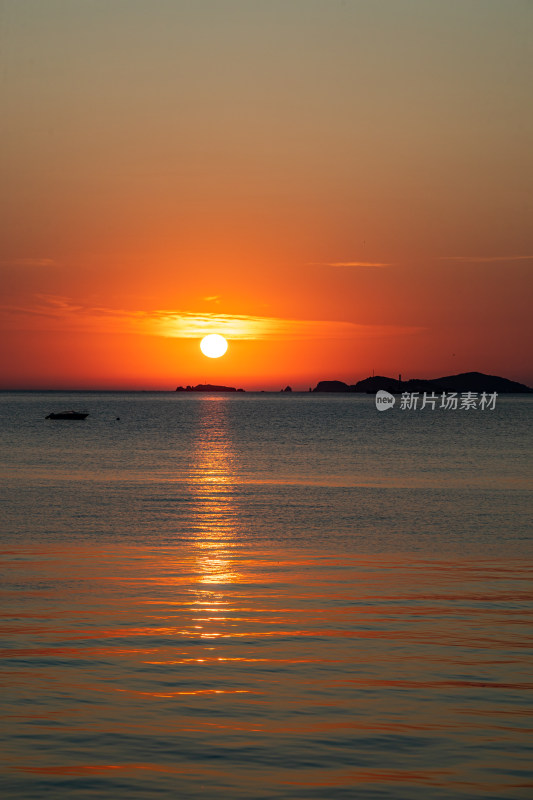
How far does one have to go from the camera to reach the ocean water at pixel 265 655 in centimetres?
1109

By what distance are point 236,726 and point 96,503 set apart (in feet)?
103

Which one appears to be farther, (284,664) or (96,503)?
(96,503)

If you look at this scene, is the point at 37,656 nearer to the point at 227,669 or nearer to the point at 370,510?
the point at 227,669

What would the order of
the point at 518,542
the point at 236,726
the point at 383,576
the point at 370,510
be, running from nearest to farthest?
the point at 236,726 → the point at 383,576 → the point at 518,542 → the point at 370,510

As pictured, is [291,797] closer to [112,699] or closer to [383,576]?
[112,699]

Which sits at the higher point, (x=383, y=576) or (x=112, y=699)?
(x=383, y=576)

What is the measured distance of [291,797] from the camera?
33.9 ft

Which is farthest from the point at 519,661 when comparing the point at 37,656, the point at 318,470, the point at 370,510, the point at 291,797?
the point at 318,470

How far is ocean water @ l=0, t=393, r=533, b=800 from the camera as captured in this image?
1109 centimetres

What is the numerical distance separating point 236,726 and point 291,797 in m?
2.29

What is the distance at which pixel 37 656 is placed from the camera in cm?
1560

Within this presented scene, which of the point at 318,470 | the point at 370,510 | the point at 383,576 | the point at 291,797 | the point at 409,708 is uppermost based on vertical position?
the point at 318,470

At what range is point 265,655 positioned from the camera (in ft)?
52.5

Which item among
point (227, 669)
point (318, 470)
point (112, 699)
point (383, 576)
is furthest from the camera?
point (318, 470)
